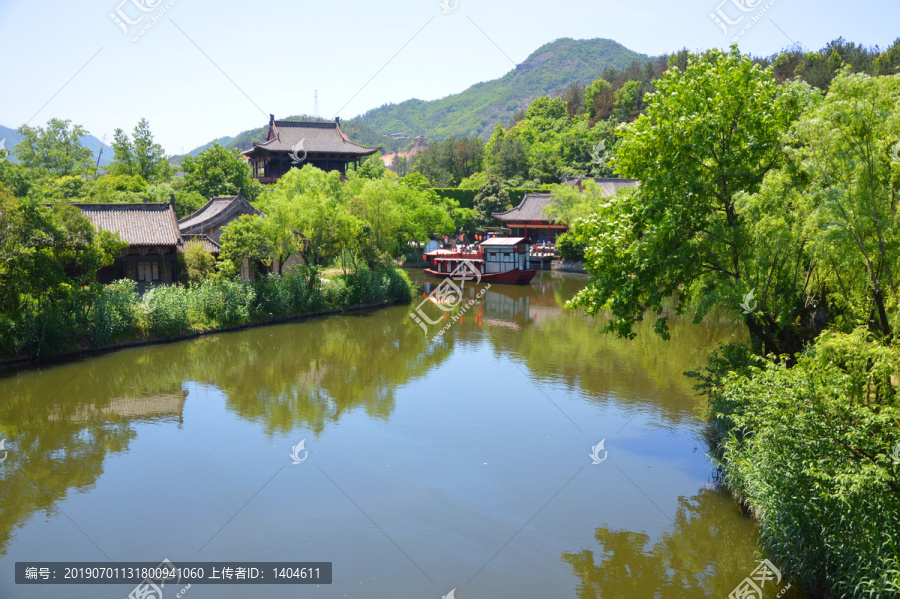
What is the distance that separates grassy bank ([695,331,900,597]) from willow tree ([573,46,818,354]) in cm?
257

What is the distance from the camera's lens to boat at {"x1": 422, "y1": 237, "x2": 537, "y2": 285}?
32938 millimetres

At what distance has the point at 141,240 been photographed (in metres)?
21.4

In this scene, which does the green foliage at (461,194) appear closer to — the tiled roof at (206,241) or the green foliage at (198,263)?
the tiled roof at (206,241)

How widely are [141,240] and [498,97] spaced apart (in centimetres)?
15225

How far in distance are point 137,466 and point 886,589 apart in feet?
33.2

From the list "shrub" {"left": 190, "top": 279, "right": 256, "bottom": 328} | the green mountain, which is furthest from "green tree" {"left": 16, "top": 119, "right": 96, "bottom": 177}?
the green mountain

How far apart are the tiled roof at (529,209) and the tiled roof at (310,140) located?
970 centimetres

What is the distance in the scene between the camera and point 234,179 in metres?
36.5

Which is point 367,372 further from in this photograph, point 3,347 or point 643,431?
point 3,347

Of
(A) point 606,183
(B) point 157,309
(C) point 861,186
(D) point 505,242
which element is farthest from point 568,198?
(C) point 861,186

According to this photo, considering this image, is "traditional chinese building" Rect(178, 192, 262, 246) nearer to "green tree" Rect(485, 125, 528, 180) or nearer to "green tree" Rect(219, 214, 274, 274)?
"green tree" Rect(219, 214, 274, 274)

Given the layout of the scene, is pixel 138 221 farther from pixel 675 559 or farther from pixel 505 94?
pixel 505 94

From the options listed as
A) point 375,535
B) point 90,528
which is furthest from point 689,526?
point 90,528

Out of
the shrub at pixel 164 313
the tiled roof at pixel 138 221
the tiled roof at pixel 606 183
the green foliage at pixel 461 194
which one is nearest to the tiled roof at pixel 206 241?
the tiled roof at pixel 138 221
